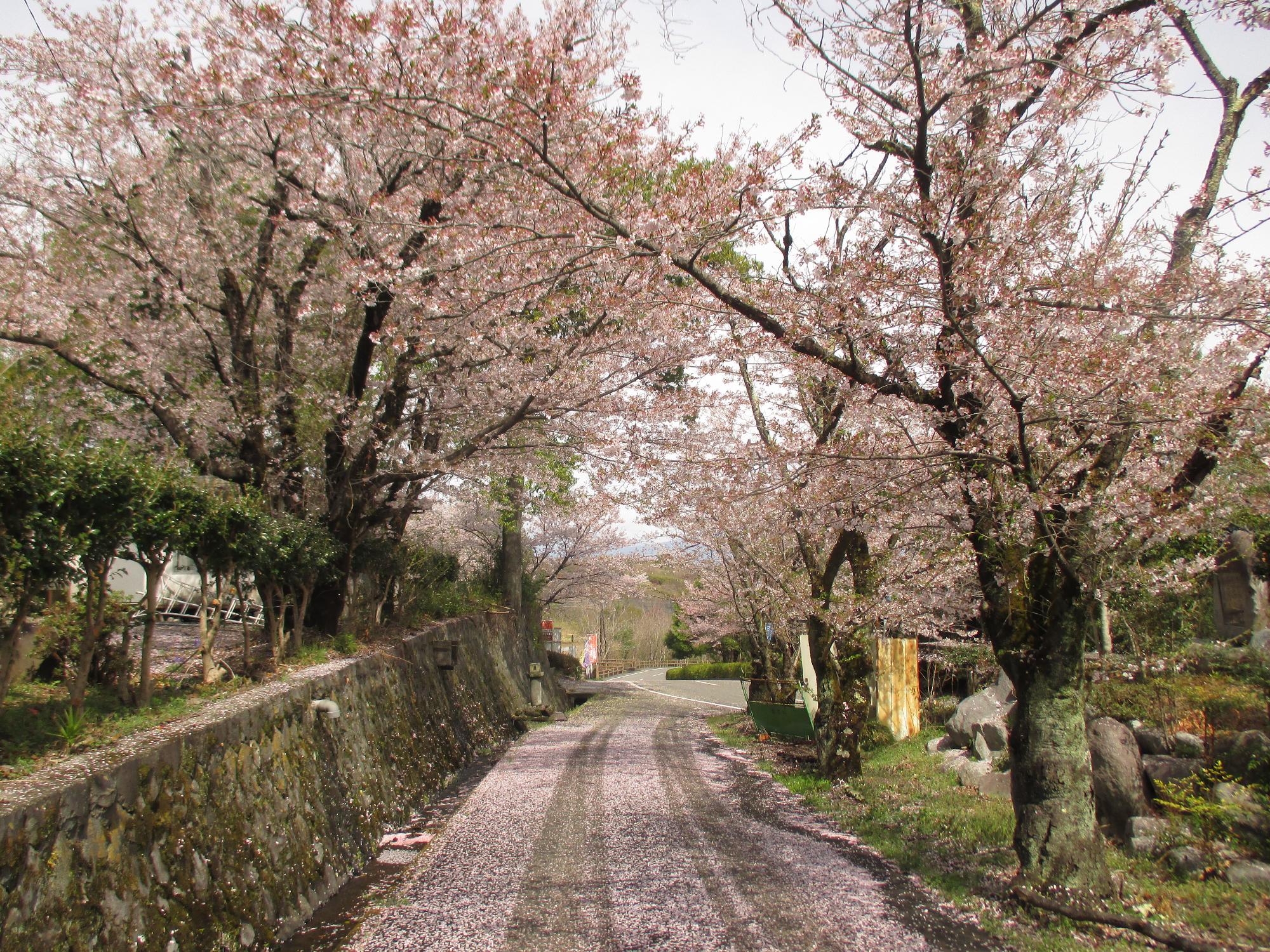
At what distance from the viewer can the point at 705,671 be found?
38094 mm

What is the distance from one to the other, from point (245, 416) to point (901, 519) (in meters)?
6.86

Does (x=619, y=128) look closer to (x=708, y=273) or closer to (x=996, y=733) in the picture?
(x=708, y=273)

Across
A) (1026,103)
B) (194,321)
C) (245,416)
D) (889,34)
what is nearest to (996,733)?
(1026,103)

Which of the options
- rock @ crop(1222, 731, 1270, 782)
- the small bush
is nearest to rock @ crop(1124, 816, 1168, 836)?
rock @ crop(1222, 731, 1270, 782)

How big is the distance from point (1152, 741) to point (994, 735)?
220cm

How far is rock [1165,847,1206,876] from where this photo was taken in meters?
4.91

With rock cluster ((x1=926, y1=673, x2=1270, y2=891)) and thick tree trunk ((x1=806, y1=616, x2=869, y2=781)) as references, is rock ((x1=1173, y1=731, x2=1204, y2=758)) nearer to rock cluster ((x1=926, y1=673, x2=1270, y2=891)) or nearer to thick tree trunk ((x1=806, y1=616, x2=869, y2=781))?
rock cluster ((x1=926, y1=673, x2=1270, y2=891))

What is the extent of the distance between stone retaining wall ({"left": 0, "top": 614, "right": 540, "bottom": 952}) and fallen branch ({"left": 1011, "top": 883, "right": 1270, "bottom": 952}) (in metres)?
4.63

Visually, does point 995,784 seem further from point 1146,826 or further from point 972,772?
point 1146,826

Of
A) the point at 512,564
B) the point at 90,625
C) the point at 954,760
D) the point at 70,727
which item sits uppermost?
the point at 512,564

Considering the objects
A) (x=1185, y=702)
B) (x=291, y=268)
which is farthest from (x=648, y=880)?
(x=291, y=268)

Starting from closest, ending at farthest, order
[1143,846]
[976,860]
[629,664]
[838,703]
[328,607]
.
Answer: [1143,846] < [976,860] < [838,703] < [328,607] < [629,664]

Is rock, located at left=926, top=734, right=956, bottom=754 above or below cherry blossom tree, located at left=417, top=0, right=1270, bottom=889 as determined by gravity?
below

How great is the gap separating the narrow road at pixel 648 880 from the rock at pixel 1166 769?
2.28 metres
